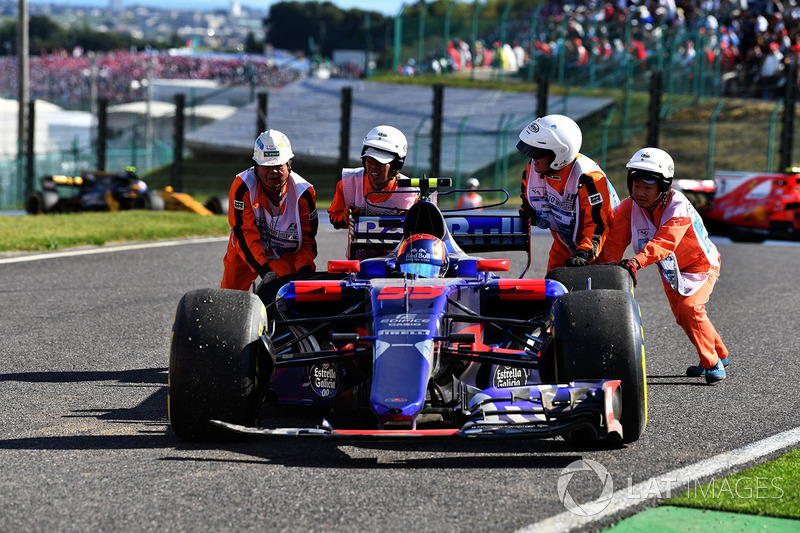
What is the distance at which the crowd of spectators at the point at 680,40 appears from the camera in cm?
3109

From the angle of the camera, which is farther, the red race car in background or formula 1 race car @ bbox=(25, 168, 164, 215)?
formula 1 race car @ bbox=(25, 168, 164, 215)

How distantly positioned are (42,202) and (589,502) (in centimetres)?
2057

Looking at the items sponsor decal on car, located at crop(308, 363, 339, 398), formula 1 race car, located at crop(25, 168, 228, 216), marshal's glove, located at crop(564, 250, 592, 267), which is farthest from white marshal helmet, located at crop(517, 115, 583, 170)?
formula 1 race car, located at crop(25, 168, 228, 216)

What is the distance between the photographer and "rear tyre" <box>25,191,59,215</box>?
23.5 metres

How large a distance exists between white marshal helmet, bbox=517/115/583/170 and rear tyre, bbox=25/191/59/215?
56.1 feet

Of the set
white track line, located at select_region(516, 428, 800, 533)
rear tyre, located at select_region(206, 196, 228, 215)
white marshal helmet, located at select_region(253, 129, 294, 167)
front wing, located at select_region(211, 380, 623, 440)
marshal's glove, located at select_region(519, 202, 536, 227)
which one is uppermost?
white marshal helmet, located at select_region(253, 129, 294, 167)

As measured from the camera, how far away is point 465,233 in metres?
8.44

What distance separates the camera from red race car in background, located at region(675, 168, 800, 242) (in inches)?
696

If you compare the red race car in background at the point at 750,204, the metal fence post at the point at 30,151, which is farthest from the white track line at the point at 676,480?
the metal fence post at the point at 30,151

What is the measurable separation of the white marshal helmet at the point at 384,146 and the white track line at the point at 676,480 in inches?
133

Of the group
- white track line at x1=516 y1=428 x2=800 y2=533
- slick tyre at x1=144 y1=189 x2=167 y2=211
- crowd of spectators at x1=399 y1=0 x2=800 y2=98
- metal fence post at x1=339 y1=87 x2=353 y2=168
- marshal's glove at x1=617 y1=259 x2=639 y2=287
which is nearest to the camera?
white track line at x1=516 y1=428 x2=800 y2=533

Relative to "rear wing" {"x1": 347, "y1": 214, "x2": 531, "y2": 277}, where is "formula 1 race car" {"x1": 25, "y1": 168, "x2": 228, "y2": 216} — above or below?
below

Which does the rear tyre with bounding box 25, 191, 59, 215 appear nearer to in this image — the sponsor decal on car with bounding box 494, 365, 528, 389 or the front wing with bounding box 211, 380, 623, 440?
the sponsor decal on car with bounding box 494, 365, 528, 389

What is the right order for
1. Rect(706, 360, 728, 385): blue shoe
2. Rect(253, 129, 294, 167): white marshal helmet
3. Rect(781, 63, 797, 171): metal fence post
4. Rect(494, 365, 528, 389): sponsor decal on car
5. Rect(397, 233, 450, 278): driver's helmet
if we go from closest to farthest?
Rect(494, 365, 528, 389): sponsor decal on car
Rect(397, 233, 450, 278): driver's helmet
Rect(706, 360, 728, 385): blue shoe
Rect(253, 129, 294, 167): white marshal helmet
Rect(781, 63, 797, 171): metal fence post
